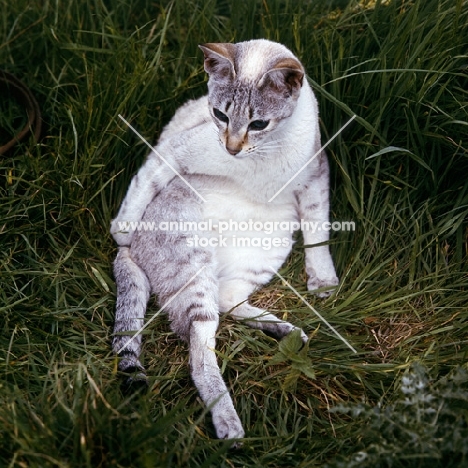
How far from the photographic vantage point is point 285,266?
323 cm

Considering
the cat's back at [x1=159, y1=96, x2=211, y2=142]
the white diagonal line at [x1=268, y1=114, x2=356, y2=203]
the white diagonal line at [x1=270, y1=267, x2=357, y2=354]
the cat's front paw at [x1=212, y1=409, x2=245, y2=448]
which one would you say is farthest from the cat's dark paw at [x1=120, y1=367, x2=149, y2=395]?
the cat's back at [x1=159, y1=96, x2=211, y2=142]

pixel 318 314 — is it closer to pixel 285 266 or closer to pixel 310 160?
pixel 285 266

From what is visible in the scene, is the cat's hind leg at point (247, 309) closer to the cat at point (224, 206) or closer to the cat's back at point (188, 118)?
the cat at point (224, 206)

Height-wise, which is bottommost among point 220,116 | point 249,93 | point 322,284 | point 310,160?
point 322,284

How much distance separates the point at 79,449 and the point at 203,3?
8.61 ft

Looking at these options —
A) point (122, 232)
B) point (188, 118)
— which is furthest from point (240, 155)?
point (122, 232)

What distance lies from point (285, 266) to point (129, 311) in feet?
2.89

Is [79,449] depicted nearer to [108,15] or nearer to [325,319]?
[325,319]

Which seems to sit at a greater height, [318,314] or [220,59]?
[220,59]

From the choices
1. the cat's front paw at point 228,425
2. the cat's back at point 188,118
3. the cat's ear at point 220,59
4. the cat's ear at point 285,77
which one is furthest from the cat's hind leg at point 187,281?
the cat's ear at point 285,77

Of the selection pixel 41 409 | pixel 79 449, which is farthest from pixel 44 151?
pixel 79 449

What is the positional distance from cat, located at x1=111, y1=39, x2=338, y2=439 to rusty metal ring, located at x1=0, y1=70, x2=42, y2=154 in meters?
0.65

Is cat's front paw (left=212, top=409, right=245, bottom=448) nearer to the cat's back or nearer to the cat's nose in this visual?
the cat's nose

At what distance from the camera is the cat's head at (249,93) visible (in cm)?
272
